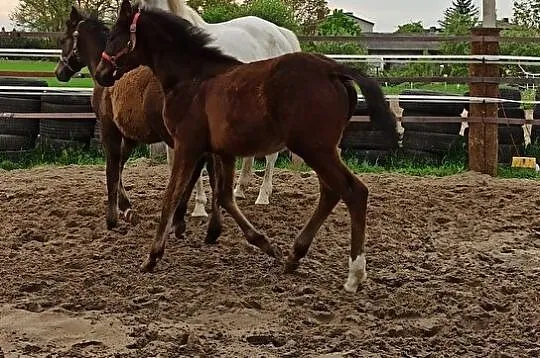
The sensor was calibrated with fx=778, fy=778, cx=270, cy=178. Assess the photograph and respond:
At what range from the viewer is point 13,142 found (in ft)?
30.6

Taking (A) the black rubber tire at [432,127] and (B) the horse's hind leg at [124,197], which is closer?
(B) the horse's hind leg at [124,197]

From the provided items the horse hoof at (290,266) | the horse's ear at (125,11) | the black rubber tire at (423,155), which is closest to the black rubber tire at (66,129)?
the black rubber tire at (423,155)

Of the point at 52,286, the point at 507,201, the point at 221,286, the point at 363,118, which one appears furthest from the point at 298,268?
the point at 363,118

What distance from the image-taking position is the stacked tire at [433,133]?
9.16m

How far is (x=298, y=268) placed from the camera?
4.69m

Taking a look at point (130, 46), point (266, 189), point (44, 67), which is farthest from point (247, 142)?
point (44, 67)

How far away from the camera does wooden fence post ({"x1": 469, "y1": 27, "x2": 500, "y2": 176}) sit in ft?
27.9

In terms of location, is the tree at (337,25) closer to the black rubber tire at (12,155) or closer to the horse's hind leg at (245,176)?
the black rubber tire at (12,155)

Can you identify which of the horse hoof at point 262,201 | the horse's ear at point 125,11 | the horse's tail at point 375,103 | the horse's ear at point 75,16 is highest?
the horse's ear at point 75,16

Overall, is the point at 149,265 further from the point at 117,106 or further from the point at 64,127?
the point at 64,127

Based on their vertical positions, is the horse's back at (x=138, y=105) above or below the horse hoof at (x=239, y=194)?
above

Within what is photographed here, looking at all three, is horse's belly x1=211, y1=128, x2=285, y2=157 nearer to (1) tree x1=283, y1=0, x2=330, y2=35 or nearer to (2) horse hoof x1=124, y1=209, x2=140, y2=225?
(2) horse hoof x1=124, y1=209, x2=140, y2=225

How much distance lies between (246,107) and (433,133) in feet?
17.7

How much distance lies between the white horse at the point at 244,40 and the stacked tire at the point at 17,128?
3.48m
